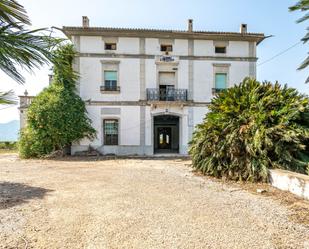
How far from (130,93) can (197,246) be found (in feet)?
47.4

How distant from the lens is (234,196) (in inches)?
216

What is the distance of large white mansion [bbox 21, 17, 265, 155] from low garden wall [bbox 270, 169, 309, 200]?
1098cm

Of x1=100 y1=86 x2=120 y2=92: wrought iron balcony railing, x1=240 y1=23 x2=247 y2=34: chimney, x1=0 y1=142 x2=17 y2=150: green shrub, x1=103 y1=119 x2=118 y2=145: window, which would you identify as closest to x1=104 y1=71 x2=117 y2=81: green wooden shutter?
x1=100 y1=86 x2=120 y2=92: wrought iron balcony railing

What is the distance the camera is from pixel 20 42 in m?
1.32

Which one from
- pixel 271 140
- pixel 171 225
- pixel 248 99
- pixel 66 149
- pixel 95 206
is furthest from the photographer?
pixel 66 149

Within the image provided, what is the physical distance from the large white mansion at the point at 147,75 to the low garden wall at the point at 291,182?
1098cm

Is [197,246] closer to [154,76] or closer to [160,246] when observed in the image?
[160,246]

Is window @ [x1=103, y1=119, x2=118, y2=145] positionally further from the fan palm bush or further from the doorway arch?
the fan palm bush

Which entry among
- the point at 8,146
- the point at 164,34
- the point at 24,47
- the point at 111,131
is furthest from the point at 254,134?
the point at 8,146

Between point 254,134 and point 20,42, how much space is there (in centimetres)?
667

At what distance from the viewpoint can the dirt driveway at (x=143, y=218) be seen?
316 centimetres

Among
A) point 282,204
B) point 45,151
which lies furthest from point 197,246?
point 45,151

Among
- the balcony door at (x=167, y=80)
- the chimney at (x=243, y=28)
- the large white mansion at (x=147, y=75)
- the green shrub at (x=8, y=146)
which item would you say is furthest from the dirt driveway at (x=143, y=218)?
the green shrub at (x=8, y=146)

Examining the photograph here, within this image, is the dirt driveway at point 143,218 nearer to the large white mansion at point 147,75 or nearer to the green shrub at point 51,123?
the green shrub at point 51,123
